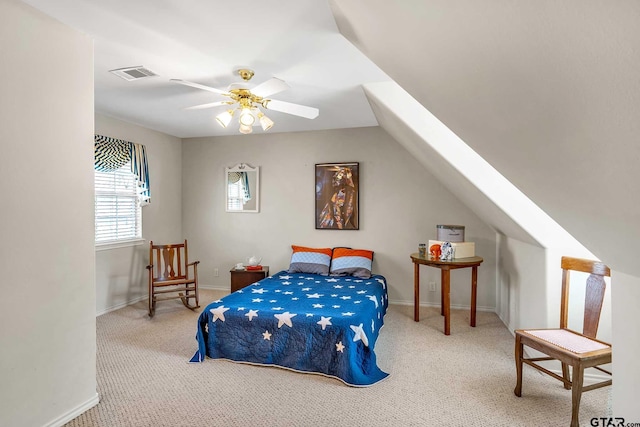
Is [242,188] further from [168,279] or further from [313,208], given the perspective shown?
[168,279]

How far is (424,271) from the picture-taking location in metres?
4.41

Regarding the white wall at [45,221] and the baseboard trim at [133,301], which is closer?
the white wall at [45,221]

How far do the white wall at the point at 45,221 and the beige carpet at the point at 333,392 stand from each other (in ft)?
1.12

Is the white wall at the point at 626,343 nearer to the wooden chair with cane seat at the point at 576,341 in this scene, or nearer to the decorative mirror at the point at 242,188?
the wooden chair with cane seat at the point at 576,341

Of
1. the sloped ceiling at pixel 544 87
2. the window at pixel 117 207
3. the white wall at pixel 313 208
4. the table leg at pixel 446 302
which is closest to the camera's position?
the sloped ceiling at pixel 544 87

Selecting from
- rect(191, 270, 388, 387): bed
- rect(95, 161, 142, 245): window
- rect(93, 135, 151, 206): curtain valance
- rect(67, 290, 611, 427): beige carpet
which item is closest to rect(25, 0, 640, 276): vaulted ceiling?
rect(93, 135, 151, 206): curtain valance

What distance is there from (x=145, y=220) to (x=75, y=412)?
2942mm

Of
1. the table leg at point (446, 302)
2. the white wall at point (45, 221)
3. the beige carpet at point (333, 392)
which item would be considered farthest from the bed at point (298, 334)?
the white wall at point (45, 221)

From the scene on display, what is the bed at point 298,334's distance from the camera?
→ 99.5 inches

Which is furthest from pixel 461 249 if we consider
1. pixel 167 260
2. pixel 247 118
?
pixel 167 260

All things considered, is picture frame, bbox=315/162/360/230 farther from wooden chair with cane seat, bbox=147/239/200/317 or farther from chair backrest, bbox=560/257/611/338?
chair backrest, bbox=560/257/611/338

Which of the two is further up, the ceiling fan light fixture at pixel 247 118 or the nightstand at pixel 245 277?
the ceiling fan light fixture at pixel 247 118

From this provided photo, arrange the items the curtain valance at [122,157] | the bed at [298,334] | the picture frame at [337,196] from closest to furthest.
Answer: the bed at [298,334] < the curtain valance at [122,157] < the picture frame at [337,196]

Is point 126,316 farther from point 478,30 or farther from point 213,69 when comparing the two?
point 478,30
